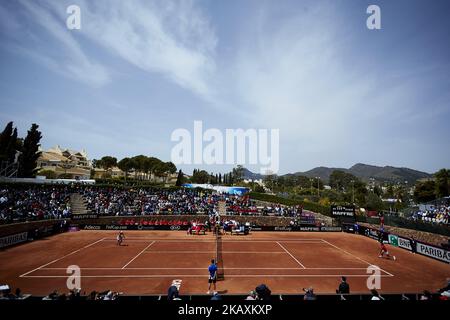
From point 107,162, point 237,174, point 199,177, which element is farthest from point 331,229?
point 237,174

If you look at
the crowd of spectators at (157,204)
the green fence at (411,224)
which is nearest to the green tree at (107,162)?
the crowd of spectators at (157,204)

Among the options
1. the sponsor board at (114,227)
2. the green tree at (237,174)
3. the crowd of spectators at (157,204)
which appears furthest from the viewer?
the green tree at (237,174)

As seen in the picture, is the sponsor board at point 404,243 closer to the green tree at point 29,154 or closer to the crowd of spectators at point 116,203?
the crowd of spectators at point 116,203

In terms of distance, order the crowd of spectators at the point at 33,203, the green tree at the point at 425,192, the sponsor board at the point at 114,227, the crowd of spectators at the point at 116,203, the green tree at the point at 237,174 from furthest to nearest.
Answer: the green tree at the point at 237,174
the green tree at the point at 425,192
the sponsor board at the point at 114,227
the crowd of spectators at the point at 116,203
the crowd of spectators at the point at 33,203

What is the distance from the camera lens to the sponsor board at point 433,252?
912 inches

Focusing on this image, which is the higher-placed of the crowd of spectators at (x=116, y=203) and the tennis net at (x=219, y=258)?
the crowd of spectators at (x=116, y=203)

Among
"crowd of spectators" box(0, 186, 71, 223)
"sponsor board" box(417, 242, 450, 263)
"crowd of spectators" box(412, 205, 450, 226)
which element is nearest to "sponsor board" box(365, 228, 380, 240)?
"crowd of spectators" box(412, 205, 450, 226)

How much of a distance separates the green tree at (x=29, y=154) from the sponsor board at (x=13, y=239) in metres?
40.9

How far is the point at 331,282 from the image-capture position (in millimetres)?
17484

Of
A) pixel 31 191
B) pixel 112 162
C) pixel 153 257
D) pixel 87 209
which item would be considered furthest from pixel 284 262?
pixel 112 162

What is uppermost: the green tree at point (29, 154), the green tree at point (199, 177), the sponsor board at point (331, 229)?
the green tree at point (29, 154)

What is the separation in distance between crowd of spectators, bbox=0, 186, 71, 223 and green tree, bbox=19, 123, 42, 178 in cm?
2384

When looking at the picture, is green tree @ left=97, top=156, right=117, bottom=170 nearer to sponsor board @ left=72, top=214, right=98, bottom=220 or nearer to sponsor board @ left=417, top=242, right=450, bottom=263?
sponsor board @ left=72, top=214, right=98, bottom=220
